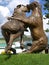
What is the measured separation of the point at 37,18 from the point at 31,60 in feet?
4.74

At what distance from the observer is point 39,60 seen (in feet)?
21.8

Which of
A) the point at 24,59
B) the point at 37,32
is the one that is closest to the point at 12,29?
the point at 37,32

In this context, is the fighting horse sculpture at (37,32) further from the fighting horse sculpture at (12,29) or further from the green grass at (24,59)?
the green grass at (24,59)

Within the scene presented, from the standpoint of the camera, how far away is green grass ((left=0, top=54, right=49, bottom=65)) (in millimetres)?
6594

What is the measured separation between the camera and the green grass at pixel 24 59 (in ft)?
21.6

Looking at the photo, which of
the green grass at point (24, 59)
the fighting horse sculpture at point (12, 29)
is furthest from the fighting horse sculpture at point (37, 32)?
the green grass at point (24, 59)

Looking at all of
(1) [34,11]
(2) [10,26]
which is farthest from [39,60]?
(1) [34,11]

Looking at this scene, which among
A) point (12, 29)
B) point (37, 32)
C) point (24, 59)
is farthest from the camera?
point (37, 32)

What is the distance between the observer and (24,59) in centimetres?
669

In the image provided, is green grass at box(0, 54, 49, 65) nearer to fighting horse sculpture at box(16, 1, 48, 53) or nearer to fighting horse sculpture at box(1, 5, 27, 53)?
fighting horse sculpture at box(1, 5, 27, 53)

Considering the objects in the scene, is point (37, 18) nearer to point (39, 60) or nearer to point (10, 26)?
point (10, 26)

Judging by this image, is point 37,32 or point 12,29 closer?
point 12,29

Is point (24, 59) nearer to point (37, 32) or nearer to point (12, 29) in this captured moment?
point (12, 29)

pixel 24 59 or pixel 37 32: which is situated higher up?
pixel 37 32
